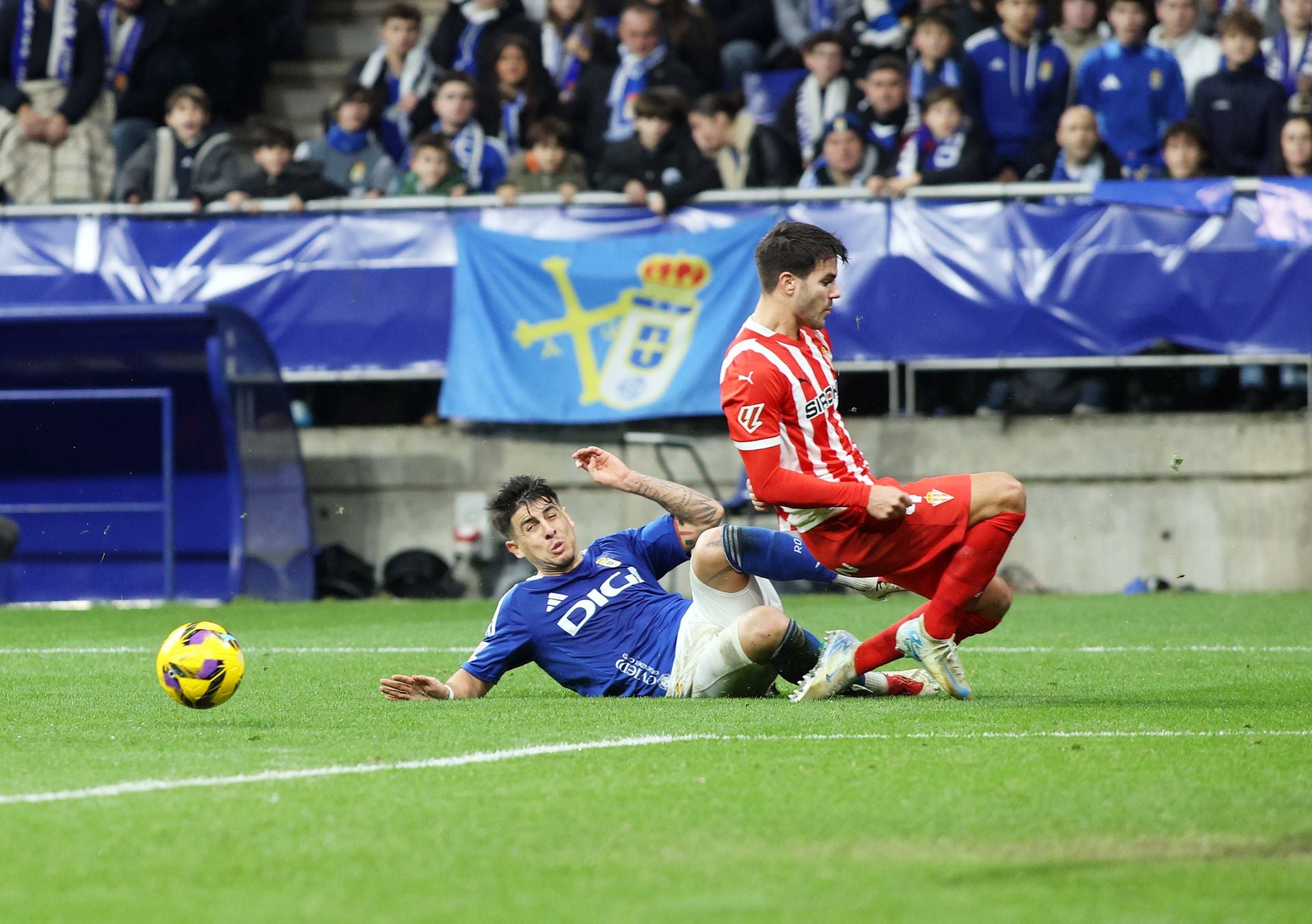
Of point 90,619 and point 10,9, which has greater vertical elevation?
point 10,9

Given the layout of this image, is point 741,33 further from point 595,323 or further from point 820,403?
point 820,403

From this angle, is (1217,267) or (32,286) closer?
(1217,267)

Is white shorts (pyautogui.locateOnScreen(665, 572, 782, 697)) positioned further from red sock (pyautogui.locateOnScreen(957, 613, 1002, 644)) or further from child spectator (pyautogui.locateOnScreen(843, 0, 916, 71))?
child spectator (pyautogui.locateOnScreen(843, 0, 916, 71))

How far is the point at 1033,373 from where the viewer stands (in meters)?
14.5

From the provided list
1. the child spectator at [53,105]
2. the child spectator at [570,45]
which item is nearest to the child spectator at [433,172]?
the child spectator at [570,45]

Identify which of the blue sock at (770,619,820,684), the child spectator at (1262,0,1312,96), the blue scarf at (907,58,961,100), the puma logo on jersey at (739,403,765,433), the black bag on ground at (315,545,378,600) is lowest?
the black bag on ground at (315,545,378,600)

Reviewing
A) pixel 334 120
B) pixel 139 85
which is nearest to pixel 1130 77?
pixel 334 120

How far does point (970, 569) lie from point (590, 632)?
1.50m

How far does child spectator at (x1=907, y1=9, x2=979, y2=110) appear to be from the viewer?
15352mm

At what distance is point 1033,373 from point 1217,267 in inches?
58.9

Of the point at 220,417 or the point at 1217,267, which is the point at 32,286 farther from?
the point at 1217,267

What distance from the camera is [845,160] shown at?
14.9 metres

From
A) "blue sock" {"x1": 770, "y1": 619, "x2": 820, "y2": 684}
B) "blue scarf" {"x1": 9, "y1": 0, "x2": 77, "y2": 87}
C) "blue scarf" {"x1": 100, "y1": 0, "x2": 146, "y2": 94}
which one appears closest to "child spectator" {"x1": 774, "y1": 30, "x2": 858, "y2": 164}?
"blue scarf" {"x1": 100, "y1": 0, "x2": 146, "y2": 94}

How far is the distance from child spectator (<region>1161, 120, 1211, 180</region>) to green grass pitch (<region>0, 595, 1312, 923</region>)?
22.7 feet
